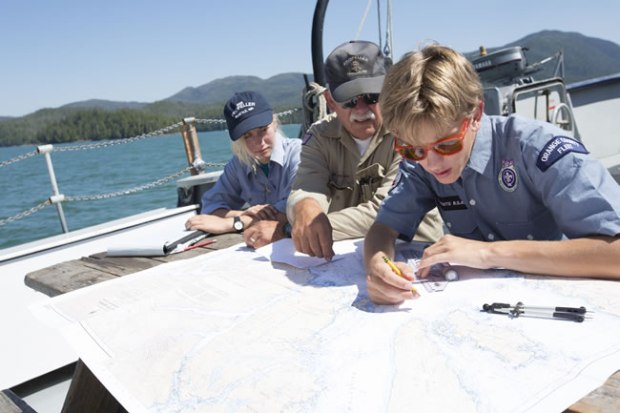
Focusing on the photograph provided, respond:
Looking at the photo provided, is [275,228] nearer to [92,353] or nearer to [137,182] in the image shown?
[92,353]

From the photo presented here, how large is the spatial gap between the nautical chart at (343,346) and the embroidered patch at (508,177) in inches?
12.5

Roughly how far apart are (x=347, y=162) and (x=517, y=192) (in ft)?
2.98

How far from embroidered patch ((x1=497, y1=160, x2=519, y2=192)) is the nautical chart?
0.32 meters

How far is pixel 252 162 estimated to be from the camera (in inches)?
110

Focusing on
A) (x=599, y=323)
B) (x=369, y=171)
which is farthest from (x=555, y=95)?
(x=599, y=323)

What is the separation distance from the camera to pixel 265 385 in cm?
88

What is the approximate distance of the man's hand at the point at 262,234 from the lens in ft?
6.21

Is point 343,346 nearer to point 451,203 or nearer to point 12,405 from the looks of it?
point 451,203

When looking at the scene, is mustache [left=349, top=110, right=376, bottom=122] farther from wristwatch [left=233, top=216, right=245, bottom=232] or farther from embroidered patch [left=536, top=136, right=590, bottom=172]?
embroidered patch [left=536, top=136, right=590, bottom=172]

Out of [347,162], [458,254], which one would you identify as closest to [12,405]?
[458,254]

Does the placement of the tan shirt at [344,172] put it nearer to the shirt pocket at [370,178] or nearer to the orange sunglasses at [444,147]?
the shirt pocket at [370,178]

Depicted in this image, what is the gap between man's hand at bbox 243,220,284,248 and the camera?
1892mm

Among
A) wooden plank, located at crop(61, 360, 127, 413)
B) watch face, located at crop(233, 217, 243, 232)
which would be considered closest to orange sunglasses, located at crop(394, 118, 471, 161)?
wooden plank, located at crop(61, 360, 127, 413)

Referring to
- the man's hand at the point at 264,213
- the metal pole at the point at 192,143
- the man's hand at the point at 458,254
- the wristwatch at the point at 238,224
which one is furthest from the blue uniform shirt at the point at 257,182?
the man's hand at the point at 458,254
